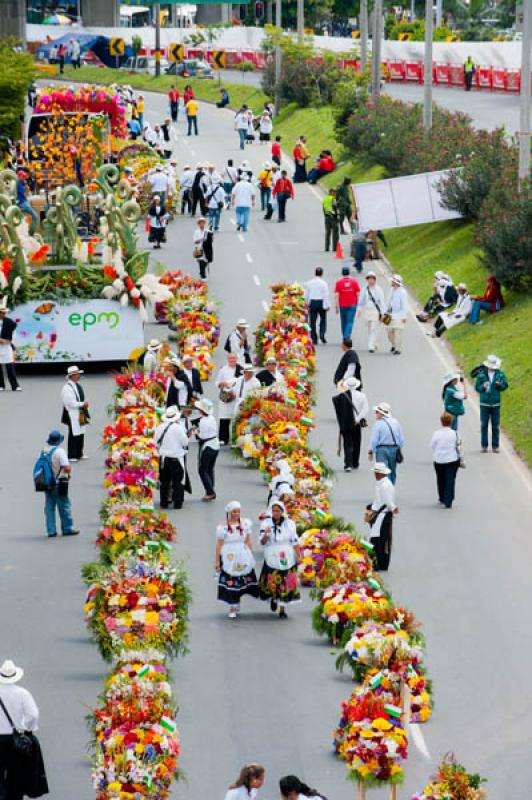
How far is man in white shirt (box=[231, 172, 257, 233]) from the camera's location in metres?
45.0

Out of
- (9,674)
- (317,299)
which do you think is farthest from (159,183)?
(9,674)

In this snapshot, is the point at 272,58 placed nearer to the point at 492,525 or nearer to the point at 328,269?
the point at 328,269

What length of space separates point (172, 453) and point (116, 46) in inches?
2958

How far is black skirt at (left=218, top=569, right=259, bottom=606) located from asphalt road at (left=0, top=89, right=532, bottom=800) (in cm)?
26

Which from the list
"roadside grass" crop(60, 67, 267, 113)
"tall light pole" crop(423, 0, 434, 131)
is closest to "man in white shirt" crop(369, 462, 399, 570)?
"tall light pole" crop(423, 0, 434, 131)

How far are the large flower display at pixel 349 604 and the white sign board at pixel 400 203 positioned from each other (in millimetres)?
14080

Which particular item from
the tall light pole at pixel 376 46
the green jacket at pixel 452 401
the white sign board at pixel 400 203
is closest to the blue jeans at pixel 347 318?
Answer: the green jacket at pixel 452 401

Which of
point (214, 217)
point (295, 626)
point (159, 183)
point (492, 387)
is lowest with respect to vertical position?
point (295, 626)

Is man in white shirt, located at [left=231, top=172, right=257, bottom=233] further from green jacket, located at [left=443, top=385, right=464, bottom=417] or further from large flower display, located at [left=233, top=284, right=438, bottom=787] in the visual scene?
green jacket, located at [left=443, top=385, right=464, bottom=417]

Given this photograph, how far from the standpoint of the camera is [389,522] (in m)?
20.3

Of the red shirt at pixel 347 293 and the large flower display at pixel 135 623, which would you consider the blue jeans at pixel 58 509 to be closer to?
the large flower display at pixel 135 623

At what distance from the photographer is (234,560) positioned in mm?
18719

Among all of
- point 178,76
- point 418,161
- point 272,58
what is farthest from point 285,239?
point 178,76

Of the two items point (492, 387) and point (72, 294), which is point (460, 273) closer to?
point (72, 294)
